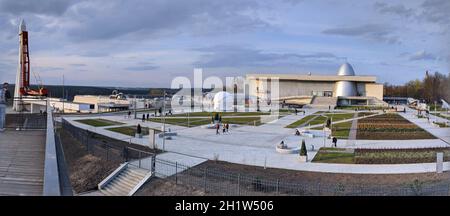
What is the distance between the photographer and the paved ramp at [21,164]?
40.0ft

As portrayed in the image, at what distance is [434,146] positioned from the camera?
2066 centimetres

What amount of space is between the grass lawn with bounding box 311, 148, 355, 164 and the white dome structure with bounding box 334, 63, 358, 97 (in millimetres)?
58275

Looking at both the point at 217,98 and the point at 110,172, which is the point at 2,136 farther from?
the point at 217,98

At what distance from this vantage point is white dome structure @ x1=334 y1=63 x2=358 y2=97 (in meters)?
75.1

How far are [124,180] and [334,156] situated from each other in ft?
30.5

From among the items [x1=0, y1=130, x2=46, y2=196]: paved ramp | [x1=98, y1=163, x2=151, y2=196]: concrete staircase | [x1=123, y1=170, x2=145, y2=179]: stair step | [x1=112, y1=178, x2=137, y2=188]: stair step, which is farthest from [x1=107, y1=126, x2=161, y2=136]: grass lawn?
[x1=112, y1=178, x2=137, y2=188]: stair step

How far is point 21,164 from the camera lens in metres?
15.9

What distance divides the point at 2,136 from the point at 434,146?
23897 mm

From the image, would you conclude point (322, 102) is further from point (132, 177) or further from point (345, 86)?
point (132, 177)

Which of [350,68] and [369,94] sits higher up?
[350,68]

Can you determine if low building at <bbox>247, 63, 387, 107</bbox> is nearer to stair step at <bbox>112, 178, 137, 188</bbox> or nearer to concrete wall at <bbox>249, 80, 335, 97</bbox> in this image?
concrete wall at <bbox>249, 80, 335, 97</bbox>

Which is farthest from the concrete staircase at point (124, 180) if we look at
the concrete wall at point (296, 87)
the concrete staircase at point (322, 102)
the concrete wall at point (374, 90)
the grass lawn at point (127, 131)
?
the concrete wall at point (374, 90)
